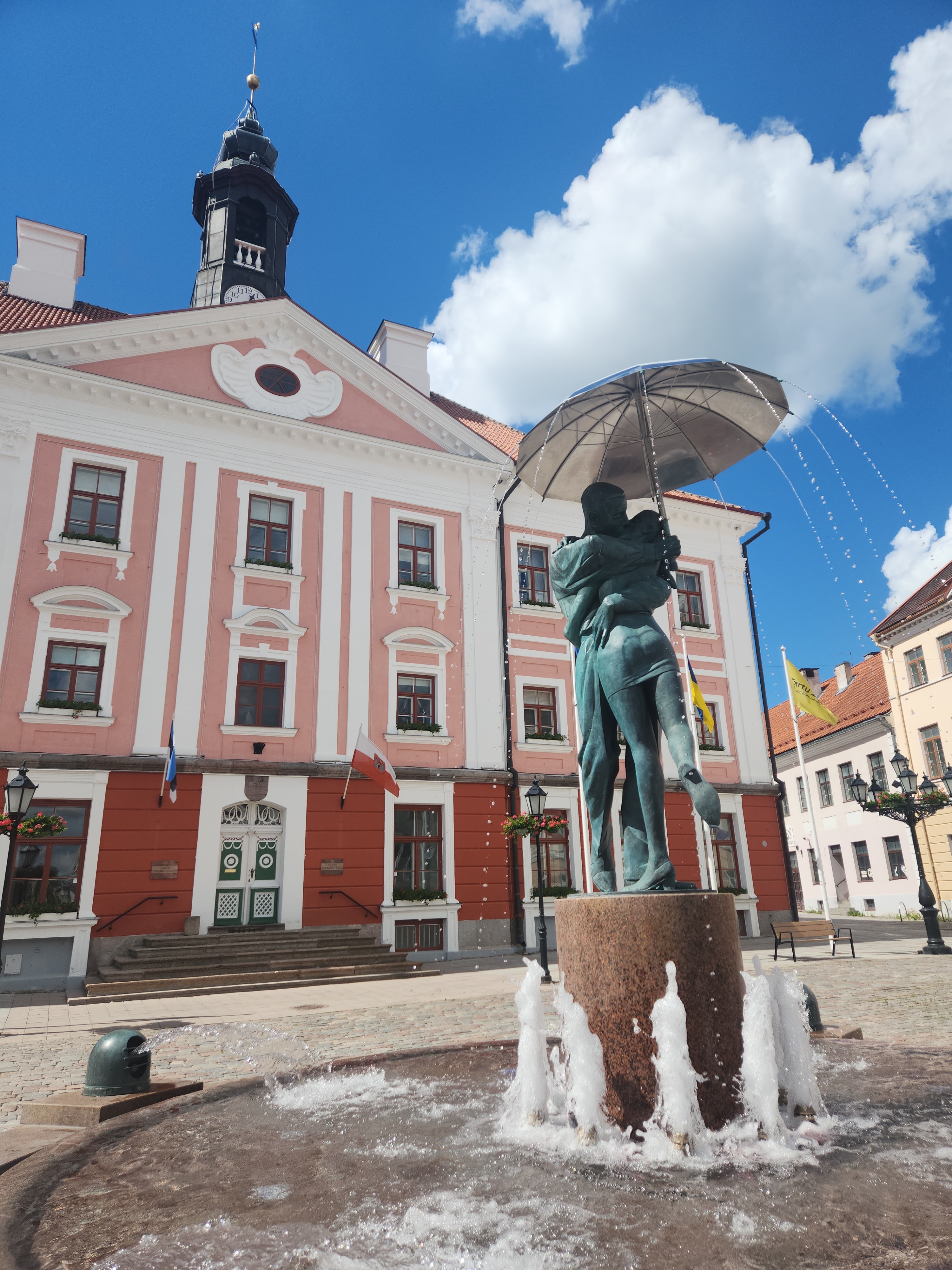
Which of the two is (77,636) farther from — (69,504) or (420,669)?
(420,669)

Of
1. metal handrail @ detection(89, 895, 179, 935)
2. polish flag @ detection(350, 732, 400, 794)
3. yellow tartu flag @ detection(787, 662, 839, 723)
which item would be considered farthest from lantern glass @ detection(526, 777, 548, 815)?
→ yellow tartu flag @ detection(787, 662, 839, 723)

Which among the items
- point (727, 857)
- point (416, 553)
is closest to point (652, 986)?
point (416, 553)

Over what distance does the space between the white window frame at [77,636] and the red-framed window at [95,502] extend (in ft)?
4.88

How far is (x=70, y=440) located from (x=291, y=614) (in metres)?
6.07

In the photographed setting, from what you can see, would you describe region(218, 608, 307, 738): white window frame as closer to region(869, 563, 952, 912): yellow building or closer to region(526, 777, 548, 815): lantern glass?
region(526, 777, 548, 815): lantern glass

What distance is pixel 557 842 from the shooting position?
1984 centimetres

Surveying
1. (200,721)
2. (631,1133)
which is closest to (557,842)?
(200,721)

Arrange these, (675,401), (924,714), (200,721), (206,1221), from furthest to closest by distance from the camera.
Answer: (924,714) → (200,721) → (675,401) → (206,1221)

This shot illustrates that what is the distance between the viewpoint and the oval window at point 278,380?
20328 mm

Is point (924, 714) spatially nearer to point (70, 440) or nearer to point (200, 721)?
point (200, 721)

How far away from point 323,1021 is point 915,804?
13529 millimetres

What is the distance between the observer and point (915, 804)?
17.4 meters

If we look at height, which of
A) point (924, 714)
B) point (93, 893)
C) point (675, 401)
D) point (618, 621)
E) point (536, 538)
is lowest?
point (93, 893)

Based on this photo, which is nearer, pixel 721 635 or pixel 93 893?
pixel 93 893
